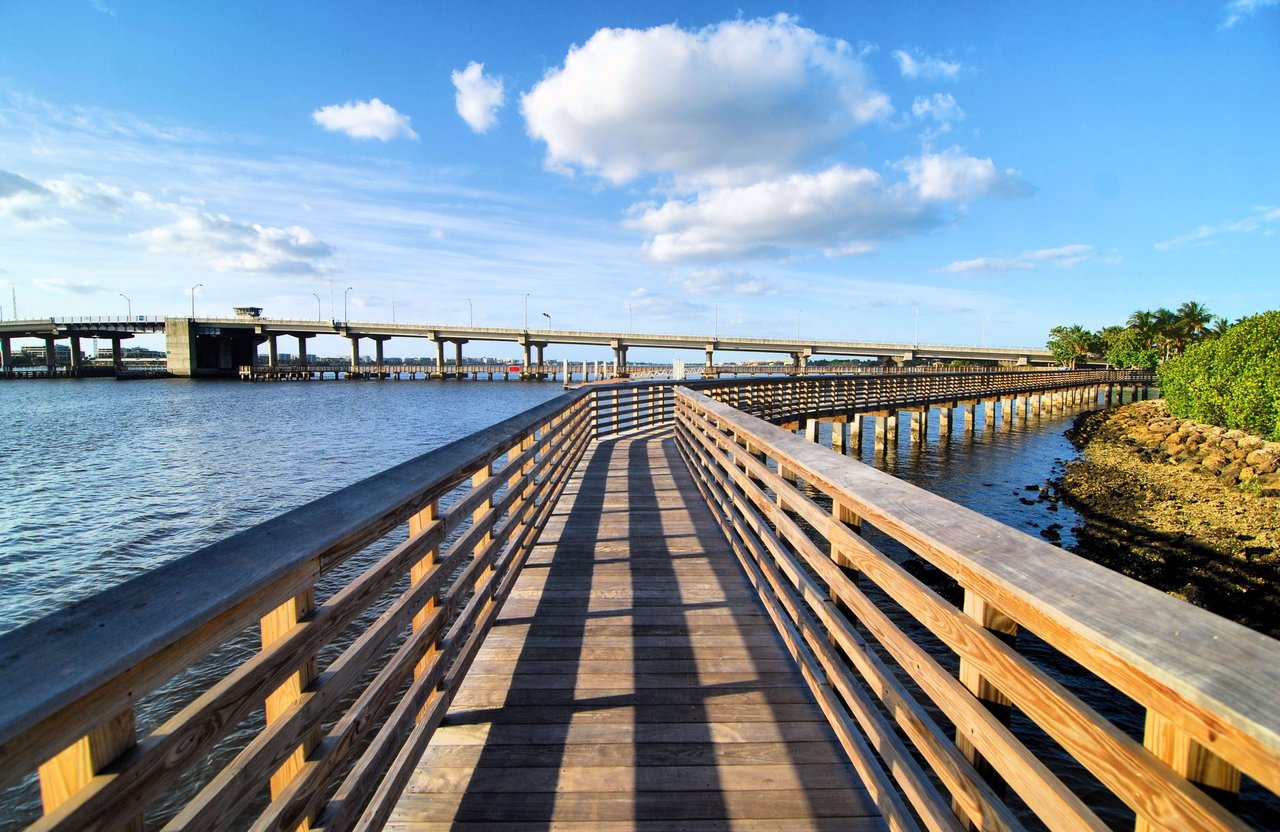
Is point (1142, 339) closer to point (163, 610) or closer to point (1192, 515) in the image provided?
point (1192, 515)

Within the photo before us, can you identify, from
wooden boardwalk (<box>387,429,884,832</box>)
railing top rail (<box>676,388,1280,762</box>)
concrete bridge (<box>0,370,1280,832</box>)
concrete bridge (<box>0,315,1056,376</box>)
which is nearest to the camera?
railing top rail (<box>676,388,1280,762</box>)

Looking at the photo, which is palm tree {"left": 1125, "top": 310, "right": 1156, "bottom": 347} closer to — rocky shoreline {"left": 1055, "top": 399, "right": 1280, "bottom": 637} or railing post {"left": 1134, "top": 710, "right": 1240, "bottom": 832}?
rocky shoreline {"left": 1055, "top": 399, "right": 1280, "bottom": 637}

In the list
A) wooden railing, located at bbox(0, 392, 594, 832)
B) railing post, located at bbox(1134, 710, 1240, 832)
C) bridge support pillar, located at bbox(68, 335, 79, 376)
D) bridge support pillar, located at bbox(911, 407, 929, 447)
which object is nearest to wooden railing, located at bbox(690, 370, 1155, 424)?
bridge support pillar, located at bbox(911, 407, 929, 447)

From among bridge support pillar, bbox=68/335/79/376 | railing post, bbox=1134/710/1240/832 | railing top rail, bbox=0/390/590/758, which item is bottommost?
railing post, bbox=1134/710/1240/832

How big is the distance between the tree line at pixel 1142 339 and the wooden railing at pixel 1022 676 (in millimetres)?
86583

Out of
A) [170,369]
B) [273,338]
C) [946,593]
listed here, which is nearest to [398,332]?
[273,338]

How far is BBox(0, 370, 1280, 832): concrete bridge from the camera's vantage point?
3.52 feet

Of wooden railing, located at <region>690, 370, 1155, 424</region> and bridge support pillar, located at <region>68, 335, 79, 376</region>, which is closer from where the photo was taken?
wooden railing, located at <region>690, 370, 1155, 424</region>

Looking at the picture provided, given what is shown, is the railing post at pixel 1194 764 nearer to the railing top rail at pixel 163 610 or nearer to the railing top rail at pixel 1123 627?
the railing top rail at pixel 1123 627

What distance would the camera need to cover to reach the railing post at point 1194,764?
3.30ft

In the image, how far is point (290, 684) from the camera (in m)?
1.84

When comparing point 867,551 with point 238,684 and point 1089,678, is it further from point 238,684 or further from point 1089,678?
point 1089,678

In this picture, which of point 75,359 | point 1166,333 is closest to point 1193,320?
point 1166,333

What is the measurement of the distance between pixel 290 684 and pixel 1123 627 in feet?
7.13
